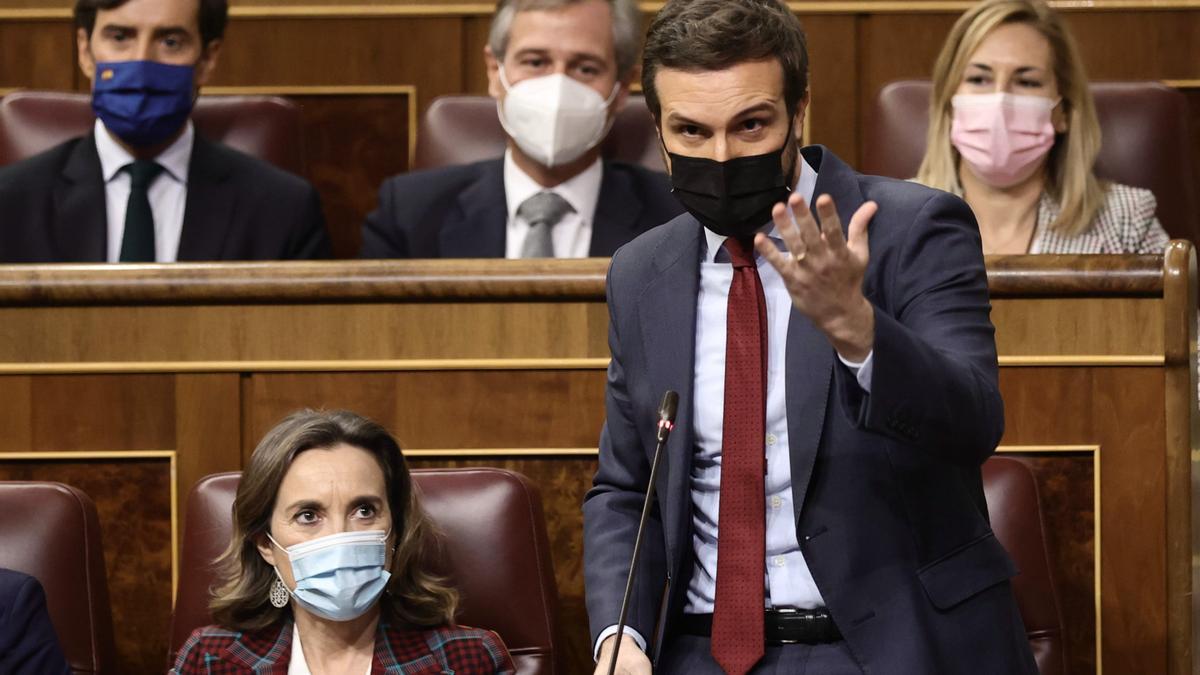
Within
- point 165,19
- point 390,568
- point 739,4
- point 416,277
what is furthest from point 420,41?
point 739,4

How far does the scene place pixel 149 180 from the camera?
2.12m

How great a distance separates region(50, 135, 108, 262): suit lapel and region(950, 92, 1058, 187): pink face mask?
3.52ft

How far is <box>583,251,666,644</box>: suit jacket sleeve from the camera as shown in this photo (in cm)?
112

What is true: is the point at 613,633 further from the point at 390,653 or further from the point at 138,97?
the point at 138,97

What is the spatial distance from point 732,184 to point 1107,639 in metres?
0.69

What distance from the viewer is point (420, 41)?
8.66 ft

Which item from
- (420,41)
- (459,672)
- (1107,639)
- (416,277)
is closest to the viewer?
(459,672)

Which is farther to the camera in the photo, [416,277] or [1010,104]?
[1010,104]

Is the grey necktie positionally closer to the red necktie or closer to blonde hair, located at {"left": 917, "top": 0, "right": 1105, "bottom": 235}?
blonde hair, located at {"left": 917, "top": 0, "right": 1105, "bottom": 235}

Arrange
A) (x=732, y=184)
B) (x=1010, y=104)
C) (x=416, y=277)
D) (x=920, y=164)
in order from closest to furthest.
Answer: (x=732, y=184) → (x=416, y=277) → (x=1010, y=104) → (x=920, y=164)

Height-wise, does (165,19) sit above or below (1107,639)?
above

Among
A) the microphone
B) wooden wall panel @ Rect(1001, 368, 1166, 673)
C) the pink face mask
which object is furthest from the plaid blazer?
the pink face mask

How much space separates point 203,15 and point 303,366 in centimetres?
76

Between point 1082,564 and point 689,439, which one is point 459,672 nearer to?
point 689,439
